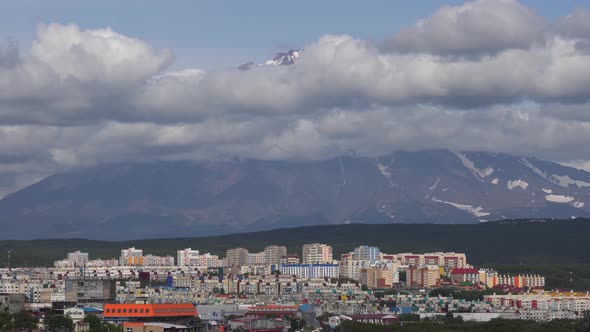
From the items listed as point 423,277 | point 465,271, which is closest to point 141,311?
point 423,277

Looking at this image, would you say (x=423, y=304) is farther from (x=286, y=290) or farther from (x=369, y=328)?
(x=369, y=328)

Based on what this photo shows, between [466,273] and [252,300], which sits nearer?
[252,300]

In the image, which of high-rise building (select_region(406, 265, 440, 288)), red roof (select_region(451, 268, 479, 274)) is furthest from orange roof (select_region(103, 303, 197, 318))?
red roof (select_region(451, 268, 479, 274))

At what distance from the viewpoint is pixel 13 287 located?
463ft

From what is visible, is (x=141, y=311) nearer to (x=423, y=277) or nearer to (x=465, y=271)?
(x=423, y=277)

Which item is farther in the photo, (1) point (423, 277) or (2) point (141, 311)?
(1) point (423, 277)

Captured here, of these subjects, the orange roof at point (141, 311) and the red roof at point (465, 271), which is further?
the red roof at point (465, 271)

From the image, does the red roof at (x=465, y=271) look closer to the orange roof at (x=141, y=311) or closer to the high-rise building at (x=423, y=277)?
the high-rise building at (x=423, y=277)

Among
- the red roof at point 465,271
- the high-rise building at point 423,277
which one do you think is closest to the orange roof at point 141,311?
the high-rise building at point 423,277

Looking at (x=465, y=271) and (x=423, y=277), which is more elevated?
(x=465, y=271)

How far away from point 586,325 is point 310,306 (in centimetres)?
3810

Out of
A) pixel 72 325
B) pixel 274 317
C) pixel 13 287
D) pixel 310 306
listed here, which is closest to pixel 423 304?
pixel 310 306

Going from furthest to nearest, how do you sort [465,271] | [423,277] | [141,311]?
[465,271]
[423,277]
[141,311]

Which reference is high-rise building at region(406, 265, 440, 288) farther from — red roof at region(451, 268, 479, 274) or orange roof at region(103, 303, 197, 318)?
orange roof at region(103, 303, 197, 318)
